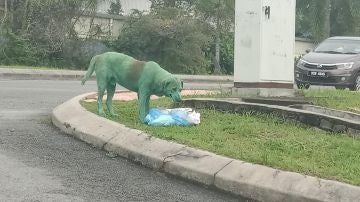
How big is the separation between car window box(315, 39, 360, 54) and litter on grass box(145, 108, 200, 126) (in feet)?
31.9

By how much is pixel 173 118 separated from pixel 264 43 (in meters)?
3.61

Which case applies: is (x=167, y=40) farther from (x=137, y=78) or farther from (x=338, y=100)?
(x=137, y=78)

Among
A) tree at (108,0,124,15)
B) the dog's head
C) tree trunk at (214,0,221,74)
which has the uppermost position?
tree at (108,0,124,15)

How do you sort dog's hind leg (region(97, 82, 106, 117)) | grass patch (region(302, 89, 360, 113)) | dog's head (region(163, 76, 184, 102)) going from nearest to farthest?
1. dog's head (region(163, 76, 184, 102))
2. dog's hind leg (region(97, 82, 106, 117))
3. grass patch (region(302, 89, 360, 113))

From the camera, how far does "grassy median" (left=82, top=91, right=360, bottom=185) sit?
228 inches

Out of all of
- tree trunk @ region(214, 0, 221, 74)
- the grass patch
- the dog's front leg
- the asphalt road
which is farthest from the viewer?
tree trunk @ region(214, 0, 221, 74)

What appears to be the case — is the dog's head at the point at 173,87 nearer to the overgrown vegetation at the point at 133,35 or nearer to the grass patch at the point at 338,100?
the grass patch at the point at 338,100

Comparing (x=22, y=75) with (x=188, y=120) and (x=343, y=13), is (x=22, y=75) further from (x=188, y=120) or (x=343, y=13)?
(x=343, y=13)

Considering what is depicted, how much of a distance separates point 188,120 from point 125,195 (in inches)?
112

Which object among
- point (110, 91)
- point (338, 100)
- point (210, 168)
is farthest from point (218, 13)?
point (210, 168)

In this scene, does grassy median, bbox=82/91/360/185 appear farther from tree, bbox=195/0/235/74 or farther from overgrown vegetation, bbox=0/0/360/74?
tree, bbox=195/0/235/74

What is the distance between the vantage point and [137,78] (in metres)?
7.98

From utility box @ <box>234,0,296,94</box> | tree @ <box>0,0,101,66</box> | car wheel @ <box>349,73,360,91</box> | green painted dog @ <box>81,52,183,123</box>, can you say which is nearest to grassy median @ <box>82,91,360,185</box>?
green painted dog @ <box>81,52,183,123</box>

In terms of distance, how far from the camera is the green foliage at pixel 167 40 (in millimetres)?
27344
